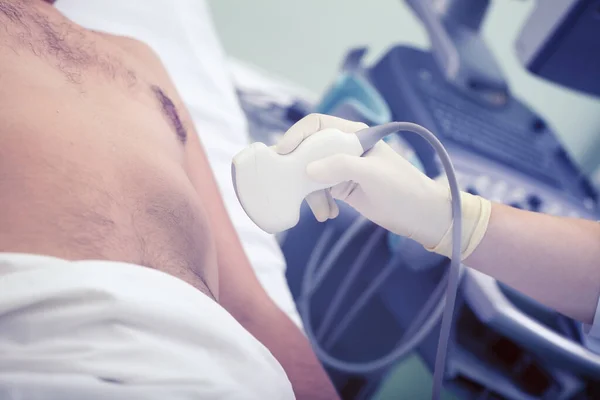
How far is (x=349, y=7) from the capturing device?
53.1 inches

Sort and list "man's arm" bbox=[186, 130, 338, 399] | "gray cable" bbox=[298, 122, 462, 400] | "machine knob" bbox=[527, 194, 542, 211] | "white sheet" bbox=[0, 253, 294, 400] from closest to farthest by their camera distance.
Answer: "white sheet" bbox=[0, 253, 294, 400]
"gray cable" bbox=[298, 122, 462, 400]
"man's arm" bbox=[186, 130, 338, 399]
"machine knob" bbox=[527, 194, 542, 211]

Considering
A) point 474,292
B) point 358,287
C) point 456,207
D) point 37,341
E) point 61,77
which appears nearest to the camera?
point 37,341

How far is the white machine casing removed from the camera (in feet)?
1.33

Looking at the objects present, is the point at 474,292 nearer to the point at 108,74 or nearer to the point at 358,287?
the point at 358,287

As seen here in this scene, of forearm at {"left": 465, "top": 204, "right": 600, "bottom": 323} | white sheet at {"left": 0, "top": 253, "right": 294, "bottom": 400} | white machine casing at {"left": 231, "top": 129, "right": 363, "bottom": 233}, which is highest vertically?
white machine casing at {"left": 231, "top": 129, "right": 363, "bottom": 233}

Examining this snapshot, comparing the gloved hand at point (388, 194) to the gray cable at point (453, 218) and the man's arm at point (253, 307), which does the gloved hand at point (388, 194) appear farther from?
the man's arm at point (253, 307)

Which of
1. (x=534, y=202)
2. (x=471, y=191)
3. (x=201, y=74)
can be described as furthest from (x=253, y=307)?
(x=534, y=202)

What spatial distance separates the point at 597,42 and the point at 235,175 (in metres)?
0.91

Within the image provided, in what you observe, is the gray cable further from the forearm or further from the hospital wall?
the hospital wall

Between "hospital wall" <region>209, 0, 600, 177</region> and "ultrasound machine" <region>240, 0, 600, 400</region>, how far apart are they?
0.62 ft

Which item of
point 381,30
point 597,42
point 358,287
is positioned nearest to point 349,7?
point 381,30

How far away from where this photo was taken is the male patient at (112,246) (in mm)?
333

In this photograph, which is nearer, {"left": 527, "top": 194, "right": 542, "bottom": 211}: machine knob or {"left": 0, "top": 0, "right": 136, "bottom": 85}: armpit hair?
{"left": 0, "top": 0, "right": 136, "bottom": 85}: armpit hair

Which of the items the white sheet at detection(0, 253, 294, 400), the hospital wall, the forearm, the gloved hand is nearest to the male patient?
the white sheet at detection(0, 253, 294, 400)
